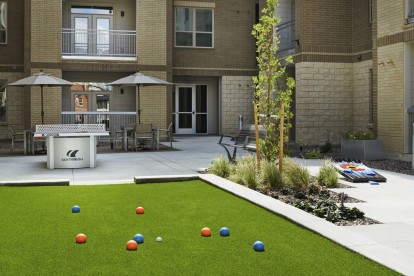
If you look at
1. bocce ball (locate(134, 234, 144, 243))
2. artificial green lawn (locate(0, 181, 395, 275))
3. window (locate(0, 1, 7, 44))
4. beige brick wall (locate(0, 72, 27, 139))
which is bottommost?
artificial green lawn (locate(0, 181, 395, 275))

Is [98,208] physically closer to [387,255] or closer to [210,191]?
[210,191]

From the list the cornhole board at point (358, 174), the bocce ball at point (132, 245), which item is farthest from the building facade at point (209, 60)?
the bocce ball at point (132, 245)

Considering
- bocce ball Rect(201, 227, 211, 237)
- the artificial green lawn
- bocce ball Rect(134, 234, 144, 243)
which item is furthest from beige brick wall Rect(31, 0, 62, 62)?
bocce ball Rect(134, 234, 144, 243)

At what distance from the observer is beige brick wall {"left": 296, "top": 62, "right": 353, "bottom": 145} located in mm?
20406

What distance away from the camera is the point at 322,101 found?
20688 millimetres

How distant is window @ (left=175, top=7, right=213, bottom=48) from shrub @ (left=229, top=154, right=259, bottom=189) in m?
19.1

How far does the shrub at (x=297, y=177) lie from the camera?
866 cm

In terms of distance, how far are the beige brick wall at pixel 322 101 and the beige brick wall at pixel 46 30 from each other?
11046mm

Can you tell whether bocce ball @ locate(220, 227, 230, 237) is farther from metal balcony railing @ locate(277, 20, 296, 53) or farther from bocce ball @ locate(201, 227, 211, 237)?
metal balcony railing @ locate(277, 20, 296, 53)

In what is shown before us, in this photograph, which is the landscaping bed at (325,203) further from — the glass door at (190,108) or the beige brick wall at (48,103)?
the glass door at (190,108)

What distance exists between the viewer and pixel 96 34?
25797 mm

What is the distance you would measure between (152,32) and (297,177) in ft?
58.8

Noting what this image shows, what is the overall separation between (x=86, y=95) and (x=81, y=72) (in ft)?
3.86

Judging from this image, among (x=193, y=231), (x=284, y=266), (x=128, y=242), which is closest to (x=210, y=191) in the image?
(x=193, y=231)
